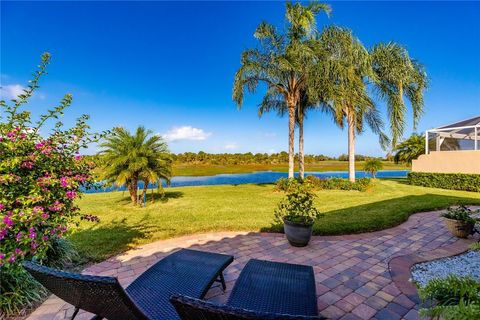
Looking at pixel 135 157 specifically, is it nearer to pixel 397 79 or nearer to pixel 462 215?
pixel 462 215

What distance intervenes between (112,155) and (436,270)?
8129 mm

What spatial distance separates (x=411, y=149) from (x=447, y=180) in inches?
462

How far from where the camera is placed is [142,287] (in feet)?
7.64

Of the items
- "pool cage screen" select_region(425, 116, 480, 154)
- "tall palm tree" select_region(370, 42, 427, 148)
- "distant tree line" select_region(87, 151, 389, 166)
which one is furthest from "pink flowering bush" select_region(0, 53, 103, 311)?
"distant tree line" select_region(87, 151, 389, 166)

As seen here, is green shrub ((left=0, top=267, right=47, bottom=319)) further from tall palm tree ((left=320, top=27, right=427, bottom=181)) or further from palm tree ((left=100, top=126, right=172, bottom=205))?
tall palm tree ((left=320, top=27, right=427, bottom=181))

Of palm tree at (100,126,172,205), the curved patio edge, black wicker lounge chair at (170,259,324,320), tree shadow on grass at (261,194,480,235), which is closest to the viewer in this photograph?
black wicker lounge chair at (170,259,324,320)

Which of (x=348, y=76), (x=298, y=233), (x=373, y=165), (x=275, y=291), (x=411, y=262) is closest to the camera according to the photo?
(x=275, y=291)

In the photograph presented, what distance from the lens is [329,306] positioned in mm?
2484

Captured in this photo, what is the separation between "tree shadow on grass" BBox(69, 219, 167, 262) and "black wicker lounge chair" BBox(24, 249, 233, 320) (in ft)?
5.95

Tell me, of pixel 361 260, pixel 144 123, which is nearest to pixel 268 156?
pixel 144 123

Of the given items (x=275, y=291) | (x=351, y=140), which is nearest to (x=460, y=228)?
(x=275, y=291)

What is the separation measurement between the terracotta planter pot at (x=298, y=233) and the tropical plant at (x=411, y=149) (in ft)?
76.1

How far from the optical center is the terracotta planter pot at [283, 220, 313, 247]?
13.4ft

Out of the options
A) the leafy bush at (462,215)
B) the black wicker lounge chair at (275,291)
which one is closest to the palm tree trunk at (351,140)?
the leafy bush at (462,215)
